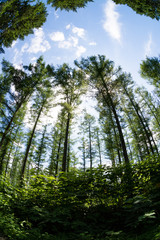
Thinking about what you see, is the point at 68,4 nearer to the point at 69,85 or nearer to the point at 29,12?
the point at 29,12

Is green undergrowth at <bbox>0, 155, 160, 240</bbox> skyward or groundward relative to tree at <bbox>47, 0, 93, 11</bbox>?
groundward

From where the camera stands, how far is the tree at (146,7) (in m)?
5.84

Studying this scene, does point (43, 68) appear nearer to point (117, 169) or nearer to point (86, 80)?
point (86, 80)

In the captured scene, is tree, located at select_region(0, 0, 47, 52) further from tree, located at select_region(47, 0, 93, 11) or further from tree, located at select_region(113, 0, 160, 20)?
tree, located at select_region(113, 0, 160, 20)

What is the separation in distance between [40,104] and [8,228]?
14.1 meters

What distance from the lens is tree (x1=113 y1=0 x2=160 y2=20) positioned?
19.1ft

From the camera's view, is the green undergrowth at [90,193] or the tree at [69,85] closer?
the green undergrowth at [90,193]

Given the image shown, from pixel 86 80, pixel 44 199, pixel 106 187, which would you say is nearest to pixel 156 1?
pixel 86 80

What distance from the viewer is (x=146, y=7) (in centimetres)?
598

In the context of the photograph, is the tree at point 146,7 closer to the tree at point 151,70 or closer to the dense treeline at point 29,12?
the dense treeline at point 29,12

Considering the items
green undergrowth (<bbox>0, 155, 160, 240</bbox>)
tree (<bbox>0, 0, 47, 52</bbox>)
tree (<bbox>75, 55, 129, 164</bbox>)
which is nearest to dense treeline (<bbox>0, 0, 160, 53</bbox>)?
tree (<bbox>0, 0, 47, 52</bbox>)

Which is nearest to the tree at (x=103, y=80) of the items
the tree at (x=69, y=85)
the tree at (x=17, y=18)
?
the tree at (x=69, y=85)

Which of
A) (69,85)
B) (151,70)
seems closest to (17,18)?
(69,85)

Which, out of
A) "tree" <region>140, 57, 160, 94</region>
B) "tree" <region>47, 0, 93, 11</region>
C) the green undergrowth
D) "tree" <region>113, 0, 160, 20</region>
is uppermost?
"tree" <region>140, 57, 160, 94</region>
